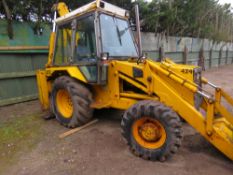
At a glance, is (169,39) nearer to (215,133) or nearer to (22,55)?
(22,55)

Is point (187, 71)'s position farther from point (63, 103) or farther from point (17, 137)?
point (17, 137)

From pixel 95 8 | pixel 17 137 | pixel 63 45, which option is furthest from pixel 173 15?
pixel 17 137

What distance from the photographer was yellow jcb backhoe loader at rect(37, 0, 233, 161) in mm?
Answer: 2953

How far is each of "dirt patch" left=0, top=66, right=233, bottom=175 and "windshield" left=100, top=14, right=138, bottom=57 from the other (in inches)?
58.2

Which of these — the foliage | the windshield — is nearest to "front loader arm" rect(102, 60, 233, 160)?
the windshield

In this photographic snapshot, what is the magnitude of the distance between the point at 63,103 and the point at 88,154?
162 cm

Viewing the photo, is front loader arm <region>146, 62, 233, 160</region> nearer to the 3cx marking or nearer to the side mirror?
the 3cx marking

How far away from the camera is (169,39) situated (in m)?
14.0

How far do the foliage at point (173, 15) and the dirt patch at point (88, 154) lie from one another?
4036 mm

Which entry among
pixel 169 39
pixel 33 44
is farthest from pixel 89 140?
pixel 169 39

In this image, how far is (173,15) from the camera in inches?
485

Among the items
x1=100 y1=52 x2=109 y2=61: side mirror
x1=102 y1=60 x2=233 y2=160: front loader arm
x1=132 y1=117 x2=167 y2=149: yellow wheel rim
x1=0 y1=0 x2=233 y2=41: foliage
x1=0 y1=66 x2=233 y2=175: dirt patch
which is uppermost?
x1=0 y1=0 x2=233 y2=41: foliage

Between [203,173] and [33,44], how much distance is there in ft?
19.6

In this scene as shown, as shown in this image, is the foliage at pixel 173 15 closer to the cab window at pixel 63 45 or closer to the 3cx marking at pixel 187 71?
the cab window at pixel 63 45
